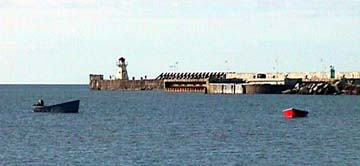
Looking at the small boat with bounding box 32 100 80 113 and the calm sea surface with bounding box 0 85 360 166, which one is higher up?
the small boat with bounding box 32 100 80 113

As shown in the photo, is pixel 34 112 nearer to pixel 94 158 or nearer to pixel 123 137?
pixel 123 137

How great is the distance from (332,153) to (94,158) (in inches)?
514

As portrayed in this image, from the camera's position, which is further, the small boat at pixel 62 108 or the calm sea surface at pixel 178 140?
the small boat at pixel 62 108

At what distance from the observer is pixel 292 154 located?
58.2 meters

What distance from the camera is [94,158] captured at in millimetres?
55719

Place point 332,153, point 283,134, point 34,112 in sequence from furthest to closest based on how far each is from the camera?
point 34,112
point 283,134
point 332,153

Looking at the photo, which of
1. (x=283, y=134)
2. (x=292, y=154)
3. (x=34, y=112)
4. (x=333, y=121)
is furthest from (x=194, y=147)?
(x=34, y=112)

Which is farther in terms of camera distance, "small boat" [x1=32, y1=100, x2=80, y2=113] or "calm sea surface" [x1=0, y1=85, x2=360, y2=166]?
"small boat" [x1=32, y1=100, x2=80, y2=113]

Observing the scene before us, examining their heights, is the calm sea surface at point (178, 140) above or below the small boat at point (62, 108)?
below

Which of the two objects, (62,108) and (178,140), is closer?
(178,140)

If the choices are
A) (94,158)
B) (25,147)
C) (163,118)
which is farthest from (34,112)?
(94,158)

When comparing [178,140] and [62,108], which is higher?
[62,108]

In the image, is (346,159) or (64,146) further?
(64,146)

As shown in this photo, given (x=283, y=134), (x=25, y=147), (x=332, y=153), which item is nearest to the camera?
(x=332, y=153)
